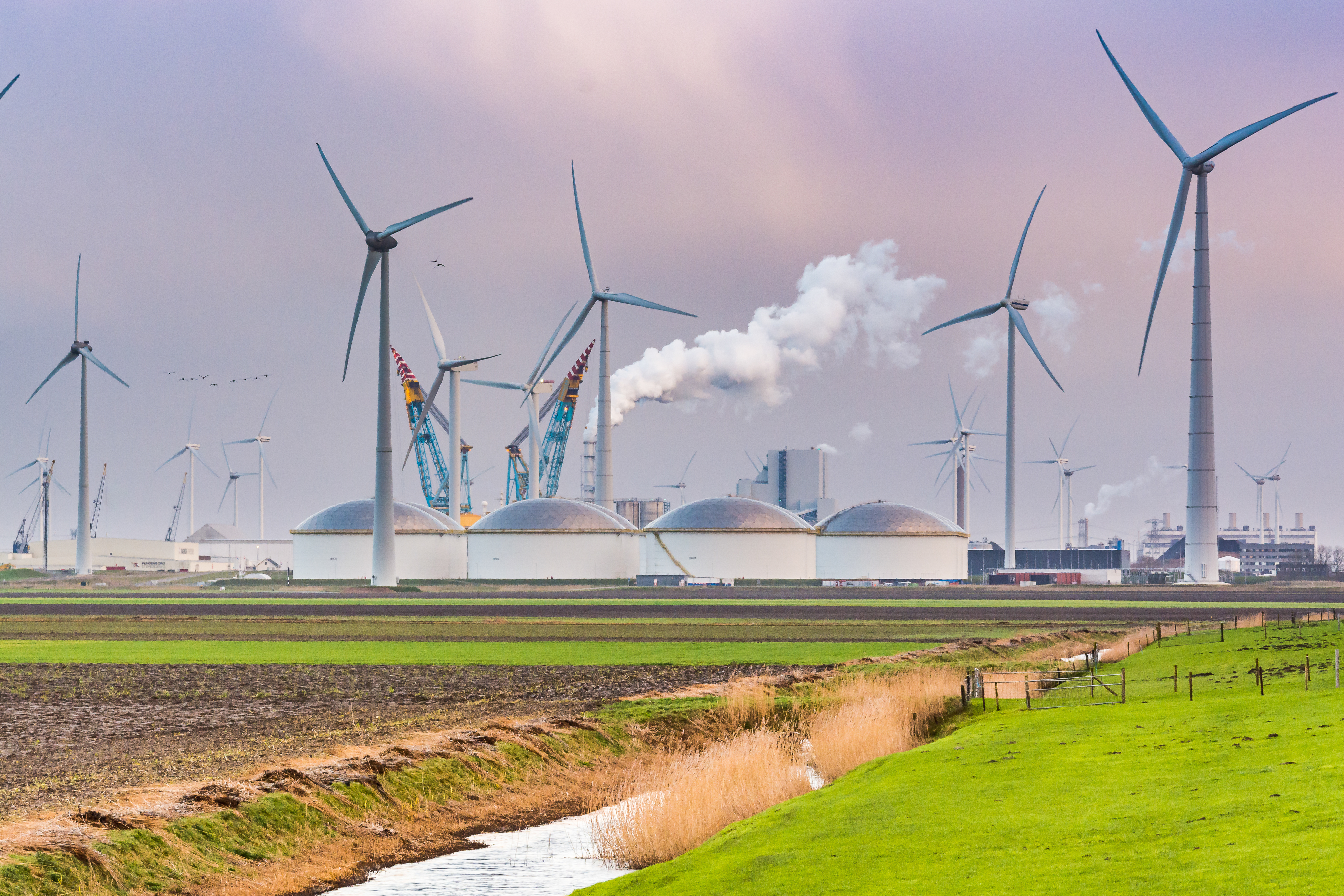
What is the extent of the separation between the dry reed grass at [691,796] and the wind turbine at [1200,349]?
9080 cm

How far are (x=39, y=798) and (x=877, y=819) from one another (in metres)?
14.0

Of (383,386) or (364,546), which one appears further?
(364,546)

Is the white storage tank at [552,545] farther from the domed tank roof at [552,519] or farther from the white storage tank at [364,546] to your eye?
the white storage tank at [364,546]

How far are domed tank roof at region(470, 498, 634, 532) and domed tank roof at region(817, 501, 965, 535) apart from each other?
84.6 ft

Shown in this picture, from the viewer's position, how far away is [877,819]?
20.2 metres

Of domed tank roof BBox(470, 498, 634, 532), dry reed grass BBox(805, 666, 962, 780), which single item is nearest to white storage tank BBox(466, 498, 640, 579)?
domed tank roof BBox(470, 498, 634, 532)

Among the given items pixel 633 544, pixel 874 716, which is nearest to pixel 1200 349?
pixel 633 544

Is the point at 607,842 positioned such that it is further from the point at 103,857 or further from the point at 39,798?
the point at 39,798

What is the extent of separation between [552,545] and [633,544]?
10.3 meters

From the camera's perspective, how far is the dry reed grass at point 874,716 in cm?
3039

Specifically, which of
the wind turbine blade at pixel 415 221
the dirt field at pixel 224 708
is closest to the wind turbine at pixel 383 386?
the wind turbine blade at pixel 415 221

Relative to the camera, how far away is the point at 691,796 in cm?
2455

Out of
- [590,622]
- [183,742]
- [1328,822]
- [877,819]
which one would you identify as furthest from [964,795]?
[590,622]

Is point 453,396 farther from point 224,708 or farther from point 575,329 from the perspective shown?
point 224,708
